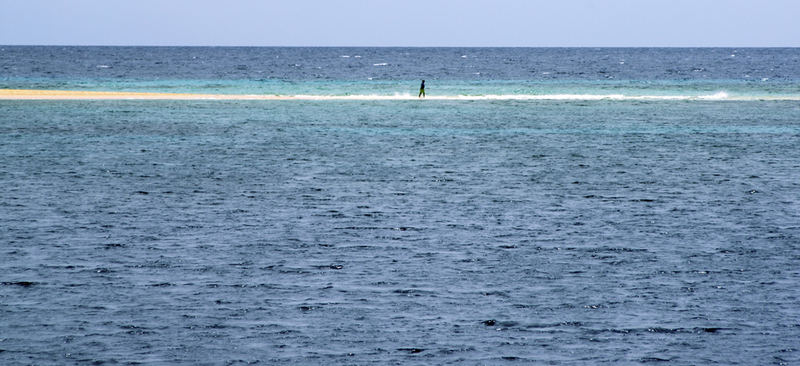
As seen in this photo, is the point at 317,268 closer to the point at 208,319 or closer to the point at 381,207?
the point at 208,319

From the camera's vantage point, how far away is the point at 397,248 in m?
25.2

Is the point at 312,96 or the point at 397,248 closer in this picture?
the point at 397,248

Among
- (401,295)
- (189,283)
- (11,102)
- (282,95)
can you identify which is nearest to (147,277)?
(189,283)

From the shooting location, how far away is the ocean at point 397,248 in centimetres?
1717

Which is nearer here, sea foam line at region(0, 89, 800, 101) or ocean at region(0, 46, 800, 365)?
ocean at region(0, 46, 800, 365)

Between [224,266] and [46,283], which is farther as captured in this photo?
[224,266]

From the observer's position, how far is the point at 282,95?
108062 millimetres

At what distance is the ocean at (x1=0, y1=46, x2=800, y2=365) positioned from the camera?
17.2 meters

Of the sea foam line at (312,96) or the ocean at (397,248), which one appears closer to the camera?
the ocean at (397,248)

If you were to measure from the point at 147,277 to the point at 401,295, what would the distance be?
512 centimetres

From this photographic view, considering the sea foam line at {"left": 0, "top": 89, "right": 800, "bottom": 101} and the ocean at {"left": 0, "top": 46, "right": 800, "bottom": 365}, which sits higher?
the ocean at {"left": 0, "top": 46, "right": 800, "bottom": 365}

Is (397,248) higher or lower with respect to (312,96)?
higher

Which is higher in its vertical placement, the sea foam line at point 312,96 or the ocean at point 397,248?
the ocean at point 397,248

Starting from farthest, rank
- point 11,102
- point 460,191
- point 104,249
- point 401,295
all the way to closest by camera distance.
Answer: point 11,102, point 460,191, point 104,249, point 401,295
